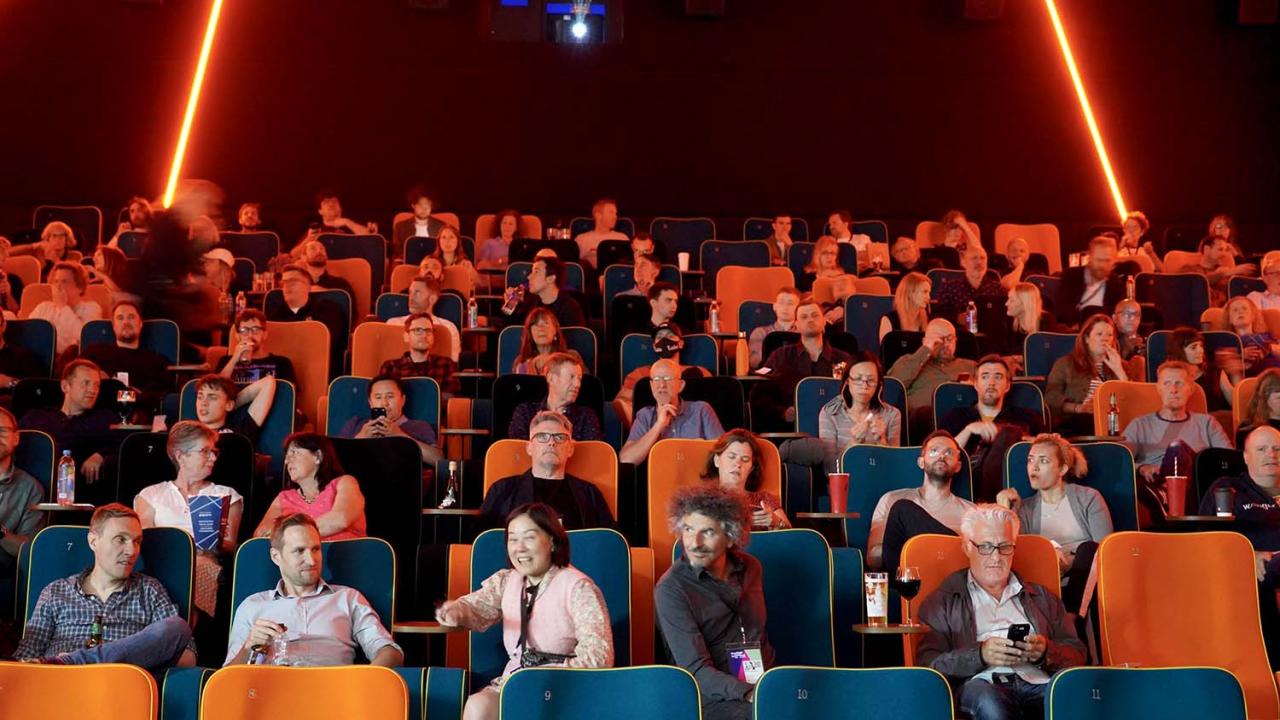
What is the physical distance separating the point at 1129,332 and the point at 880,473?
8.57 feet

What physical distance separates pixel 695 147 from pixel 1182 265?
11.6ft

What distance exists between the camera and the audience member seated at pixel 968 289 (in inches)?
305

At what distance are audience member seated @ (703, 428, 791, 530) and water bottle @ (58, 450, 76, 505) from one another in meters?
2.12

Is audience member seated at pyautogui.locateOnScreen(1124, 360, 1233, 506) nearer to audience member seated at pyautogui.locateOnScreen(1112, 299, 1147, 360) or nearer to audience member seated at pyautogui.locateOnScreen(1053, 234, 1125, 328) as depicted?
audience member seated at pyautogui.locateOnScreen(1112, 299, 1147, 360)

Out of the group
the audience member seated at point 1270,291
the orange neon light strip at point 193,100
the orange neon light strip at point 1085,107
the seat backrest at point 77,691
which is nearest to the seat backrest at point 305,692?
the seat backrest at point 77,691

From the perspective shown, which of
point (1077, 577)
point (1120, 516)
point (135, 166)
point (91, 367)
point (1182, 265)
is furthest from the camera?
point (135, 166)

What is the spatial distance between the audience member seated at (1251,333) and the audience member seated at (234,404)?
→ 448cm

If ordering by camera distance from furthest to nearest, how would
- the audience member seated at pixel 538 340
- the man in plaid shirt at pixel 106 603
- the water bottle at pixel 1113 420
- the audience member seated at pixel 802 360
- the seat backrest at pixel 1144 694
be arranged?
the audience member seated at pixel 538 340 → the audience member seated at pixel 802 360 → the water bottle at pixel 1113 420 → the man in plaid shirt at pixel 106 603 → the seat backrest at pixel 1144 694

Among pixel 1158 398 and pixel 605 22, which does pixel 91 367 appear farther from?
pixel 605 22

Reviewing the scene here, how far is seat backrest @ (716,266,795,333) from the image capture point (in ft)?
27.5

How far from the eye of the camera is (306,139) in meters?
10.9

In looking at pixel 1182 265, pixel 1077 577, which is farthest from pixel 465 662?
pixel 1182 265

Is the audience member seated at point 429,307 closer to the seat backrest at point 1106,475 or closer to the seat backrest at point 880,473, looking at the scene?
the seat backrest at point 880,473

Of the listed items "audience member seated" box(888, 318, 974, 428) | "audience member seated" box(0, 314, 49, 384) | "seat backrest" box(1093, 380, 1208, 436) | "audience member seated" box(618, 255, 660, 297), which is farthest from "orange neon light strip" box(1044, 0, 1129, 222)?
"audience member seated" box(0, 314, 49, 384)
